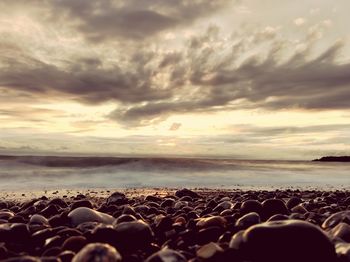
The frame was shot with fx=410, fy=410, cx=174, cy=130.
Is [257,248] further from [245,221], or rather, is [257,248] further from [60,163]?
[60,163]

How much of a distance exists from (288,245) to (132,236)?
1452 mm

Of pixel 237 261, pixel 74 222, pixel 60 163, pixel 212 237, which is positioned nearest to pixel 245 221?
pixel 212 237

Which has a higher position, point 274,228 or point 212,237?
point 274,228

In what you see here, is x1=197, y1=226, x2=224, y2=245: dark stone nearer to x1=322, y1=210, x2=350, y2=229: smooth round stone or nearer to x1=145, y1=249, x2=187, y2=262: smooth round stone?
x1=145, y1=249, x2=187, y2=262: smooth round stone

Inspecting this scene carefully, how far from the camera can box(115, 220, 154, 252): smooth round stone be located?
11.9 ft

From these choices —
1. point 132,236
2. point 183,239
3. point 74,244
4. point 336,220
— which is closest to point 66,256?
point 74,244

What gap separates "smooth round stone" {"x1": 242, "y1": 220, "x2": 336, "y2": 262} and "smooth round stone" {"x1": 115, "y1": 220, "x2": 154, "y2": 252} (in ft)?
3.57

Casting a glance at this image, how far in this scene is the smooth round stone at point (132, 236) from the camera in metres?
3.63

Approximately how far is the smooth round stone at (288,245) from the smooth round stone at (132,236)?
109cm

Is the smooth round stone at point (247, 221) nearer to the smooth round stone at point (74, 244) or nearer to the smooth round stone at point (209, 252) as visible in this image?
the smooth round stone at point (209, 252)

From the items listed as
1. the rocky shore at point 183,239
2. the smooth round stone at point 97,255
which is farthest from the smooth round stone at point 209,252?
the smooth round stone at point 97,255

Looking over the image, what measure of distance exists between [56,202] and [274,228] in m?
5.66

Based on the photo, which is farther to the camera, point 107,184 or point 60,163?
point 60,163

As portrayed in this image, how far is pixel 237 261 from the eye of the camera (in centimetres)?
282
